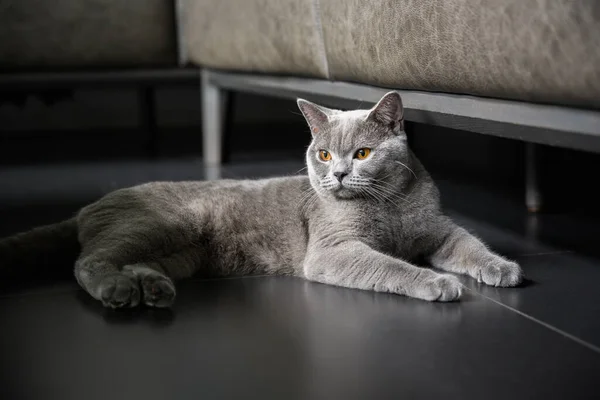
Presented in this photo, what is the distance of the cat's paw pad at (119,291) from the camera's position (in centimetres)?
147

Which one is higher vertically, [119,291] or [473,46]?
[473,46]

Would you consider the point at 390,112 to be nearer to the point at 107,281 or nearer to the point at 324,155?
the point at 324,155

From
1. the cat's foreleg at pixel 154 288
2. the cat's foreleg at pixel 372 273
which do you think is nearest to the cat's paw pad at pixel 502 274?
the cat's foreleg at pixel 372 273

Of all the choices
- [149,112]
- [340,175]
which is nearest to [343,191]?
[340,175]

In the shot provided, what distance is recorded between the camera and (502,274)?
1602 millimetres

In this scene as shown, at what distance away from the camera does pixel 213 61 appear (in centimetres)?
304

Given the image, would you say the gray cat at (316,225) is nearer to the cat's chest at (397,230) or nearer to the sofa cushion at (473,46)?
the cat's chest at (397,230)

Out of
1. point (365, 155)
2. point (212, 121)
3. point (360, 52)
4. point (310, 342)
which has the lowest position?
point (310, 342)

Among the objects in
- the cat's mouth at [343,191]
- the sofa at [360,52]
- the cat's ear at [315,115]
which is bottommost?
the cat's mouth at [343,191]

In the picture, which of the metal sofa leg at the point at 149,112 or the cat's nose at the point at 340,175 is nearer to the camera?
the cat's nose at the point at 340,175

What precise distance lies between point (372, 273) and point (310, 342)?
0.34m

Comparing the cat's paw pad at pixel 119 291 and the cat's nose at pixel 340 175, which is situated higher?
the cat's nose at pixel 340 175

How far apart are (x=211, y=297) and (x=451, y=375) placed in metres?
0.62

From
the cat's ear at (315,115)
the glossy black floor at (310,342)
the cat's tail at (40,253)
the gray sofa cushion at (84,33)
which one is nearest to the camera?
the glossy black floor at (310,342)
